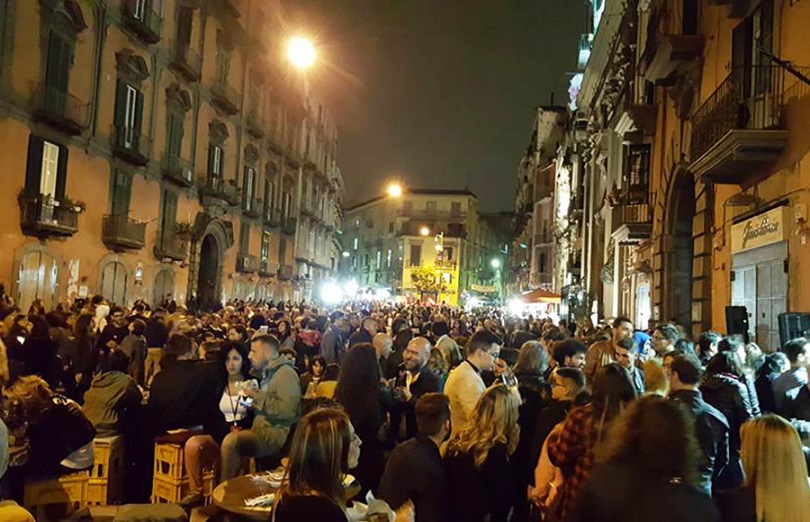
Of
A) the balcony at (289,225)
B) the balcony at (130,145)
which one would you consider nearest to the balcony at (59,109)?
the balcony at (130,145)

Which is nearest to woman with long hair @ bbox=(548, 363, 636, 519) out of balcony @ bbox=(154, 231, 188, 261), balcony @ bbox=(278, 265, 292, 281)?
balcony @ bbox=(154, 231, 188, 261)

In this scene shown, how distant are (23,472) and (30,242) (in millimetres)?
15695

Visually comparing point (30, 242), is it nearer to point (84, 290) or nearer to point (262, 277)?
point (84, 290)

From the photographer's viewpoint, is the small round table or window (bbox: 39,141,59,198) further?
window (bbox: 39,141,59,198)

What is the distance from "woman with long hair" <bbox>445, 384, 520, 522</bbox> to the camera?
446 cm

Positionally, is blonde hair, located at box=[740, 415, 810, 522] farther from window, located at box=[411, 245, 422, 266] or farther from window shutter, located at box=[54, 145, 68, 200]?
window, located at box=[411, 245, 422, 266]

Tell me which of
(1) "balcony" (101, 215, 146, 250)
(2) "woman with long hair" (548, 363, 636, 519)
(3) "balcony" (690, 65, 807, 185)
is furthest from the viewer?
(1) "balcony" (101, 215, 146, 250)

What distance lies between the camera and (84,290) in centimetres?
2231

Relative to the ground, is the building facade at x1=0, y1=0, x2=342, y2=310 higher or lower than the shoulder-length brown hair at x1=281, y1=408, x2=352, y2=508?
higher

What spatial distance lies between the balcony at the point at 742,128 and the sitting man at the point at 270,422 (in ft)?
29.6

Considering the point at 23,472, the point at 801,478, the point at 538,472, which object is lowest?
the point at 23,472

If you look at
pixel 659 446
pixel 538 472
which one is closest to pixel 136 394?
pixel 538 472

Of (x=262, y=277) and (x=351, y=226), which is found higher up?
(x=351, y=226)

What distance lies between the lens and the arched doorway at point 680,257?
18234 mm
